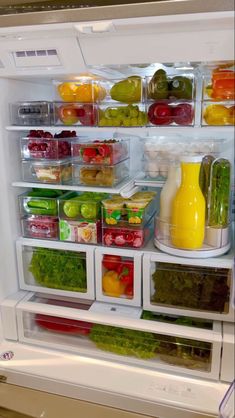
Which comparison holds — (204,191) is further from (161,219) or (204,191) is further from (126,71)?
(126,71)

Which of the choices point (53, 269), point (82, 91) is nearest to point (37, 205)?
point (53, 269)

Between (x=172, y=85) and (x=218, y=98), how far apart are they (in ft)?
0.52

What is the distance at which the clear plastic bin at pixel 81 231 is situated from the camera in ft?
4.39

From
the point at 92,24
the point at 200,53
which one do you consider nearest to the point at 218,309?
the point at 200,53

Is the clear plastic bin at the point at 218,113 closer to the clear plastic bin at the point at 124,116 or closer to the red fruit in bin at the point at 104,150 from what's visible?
the clear plastic bin at the point at 124,116

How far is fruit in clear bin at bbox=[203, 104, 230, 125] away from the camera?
1077mm

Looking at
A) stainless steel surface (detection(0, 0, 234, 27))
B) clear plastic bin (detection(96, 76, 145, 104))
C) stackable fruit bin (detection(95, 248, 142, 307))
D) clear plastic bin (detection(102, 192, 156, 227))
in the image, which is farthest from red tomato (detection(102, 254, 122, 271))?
stainless steel surface (detection(0, 0, 234, 27))

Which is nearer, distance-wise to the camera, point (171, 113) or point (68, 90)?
point (171, 113)

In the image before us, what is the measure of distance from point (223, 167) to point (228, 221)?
186mm

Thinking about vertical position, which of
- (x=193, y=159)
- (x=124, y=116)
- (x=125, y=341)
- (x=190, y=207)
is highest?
(x=124, y=116)

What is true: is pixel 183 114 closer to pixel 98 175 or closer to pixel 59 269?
pixel 98 175

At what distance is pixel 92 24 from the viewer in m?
0.98

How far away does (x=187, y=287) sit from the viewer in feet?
4.07

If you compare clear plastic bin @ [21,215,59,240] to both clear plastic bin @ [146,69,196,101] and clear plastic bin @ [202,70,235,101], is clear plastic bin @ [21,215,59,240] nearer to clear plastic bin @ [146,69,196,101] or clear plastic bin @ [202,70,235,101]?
clear plastic bin @ [146,69,196,101]
